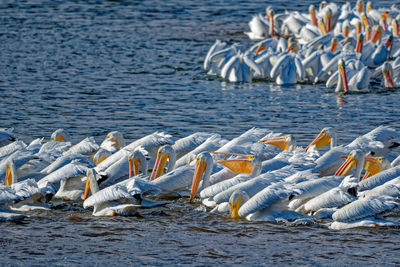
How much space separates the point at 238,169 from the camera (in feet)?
28.7

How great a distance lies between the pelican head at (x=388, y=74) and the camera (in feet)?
46.0

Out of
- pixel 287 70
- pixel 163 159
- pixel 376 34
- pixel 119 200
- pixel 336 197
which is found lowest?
pixel 119 200

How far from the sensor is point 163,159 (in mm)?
9070

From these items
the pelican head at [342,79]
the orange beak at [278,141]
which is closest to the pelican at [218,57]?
the pelican head at [342,79]

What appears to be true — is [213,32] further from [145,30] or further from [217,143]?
[217,143]

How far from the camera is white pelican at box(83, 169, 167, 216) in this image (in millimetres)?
7863

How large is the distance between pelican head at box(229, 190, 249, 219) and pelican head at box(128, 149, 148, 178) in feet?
4.64

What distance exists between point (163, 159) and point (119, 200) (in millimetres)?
1123

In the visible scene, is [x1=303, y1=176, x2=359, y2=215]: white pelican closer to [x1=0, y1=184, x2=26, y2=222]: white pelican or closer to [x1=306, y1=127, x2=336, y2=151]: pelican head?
[x1=306, y1=127, x2=336, y2=151]: pelican head

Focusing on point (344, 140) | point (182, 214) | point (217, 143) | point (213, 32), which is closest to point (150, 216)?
point (182, 214)

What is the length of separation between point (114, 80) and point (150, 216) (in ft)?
25.4

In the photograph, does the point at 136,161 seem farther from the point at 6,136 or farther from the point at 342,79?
the point at 342,79

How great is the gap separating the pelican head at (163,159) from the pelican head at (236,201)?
4.65 ft

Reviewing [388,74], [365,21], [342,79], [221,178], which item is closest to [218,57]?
[342,79]
